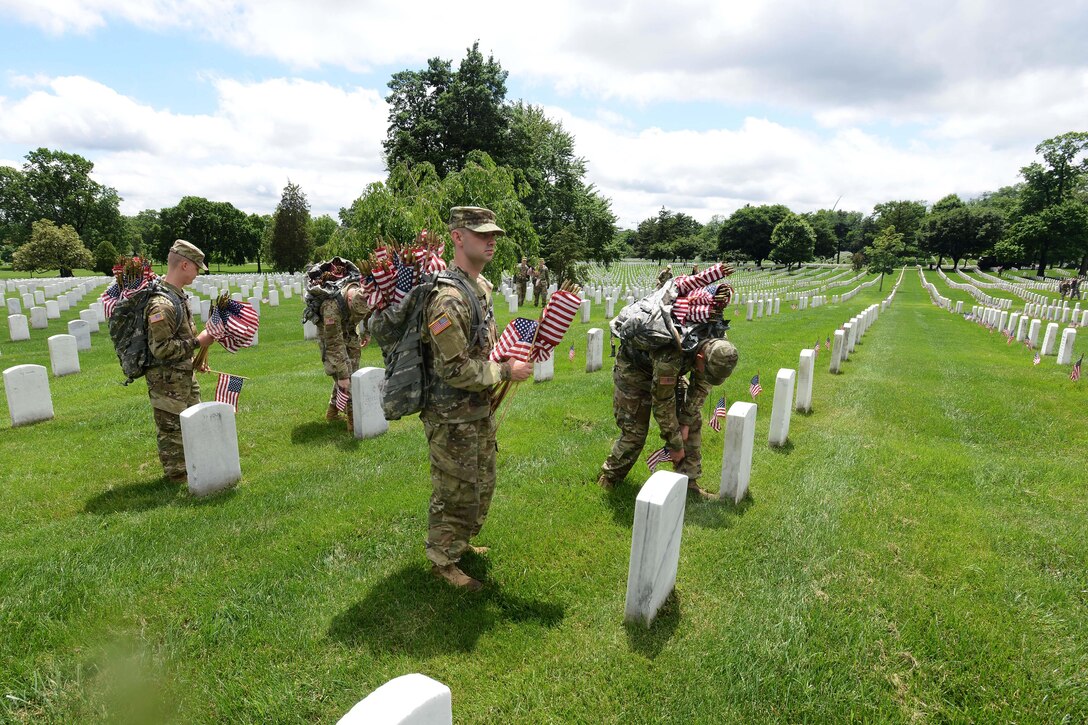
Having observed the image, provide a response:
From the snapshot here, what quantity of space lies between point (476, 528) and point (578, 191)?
110 ft

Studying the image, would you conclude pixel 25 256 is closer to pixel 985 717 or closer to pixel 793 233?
pixel 985 717

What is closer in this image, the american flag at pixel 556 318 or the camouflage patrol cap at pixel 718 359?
the american flag at pixel 556 318

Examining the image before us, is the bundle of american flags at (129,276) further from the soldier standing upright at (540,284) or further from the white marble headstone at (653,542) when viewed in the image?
the soldier standing upright at (540,284)

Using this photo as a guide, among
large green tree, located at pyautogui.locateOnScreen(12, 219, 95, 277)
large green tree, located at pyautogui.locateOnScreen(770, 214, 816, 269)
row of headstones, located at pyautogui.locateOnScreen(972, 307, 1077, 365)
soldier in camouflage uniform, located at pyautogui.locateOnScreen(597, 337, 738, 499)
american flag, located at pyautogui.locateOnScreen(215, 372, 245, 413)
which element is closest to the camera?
soldier in camouflage uniform, located at pyautogui.locateOnScreen(597, 337, 738, 499)

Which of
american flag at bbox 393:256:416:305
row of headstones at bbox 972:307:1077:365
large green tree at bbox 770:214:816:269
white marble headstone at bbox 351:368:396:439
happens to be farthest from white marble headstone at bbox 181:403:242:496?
large green tree at bbox 770:214:816:269

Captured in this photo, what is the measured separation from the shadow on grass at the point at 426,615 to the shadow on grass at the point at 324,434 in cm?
320

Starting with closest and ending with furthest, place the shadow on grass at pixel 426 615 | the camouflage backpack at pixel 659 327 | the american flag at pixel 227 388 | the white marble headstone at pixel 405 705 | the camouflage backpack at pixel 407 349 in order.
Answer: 1. the white marble headstone at pixel 405 705
2. the shadow on grass at pixel 426 615
3. the camouflage backpack at pixel 407 349
4. the camouflage backpack at pixel 659 327
5. the american flag at pixel 227 388

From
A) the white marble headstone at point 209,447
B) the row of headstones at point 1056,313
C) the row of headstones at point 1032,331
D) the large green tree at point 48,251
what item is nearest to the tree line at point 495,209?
the large green tree at point 48,251

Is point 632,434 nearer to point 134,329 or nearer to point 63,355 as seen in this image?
point 134,329

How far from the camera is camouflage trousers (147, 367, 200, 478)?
516cm

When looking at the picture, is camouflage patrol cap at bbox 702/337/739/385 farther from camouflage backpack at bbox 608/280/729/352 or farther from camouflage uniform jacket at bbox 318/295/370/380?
camouflage uniform jacket at bbox 318/295/370/380

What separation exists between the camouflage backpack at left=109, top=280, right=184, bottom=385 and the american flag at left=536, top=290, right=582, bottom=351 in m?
3.86

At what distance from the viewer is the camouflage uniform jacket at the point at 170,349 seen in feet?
16.1

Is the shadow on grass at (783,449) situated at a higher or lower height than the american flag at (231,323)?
lower
